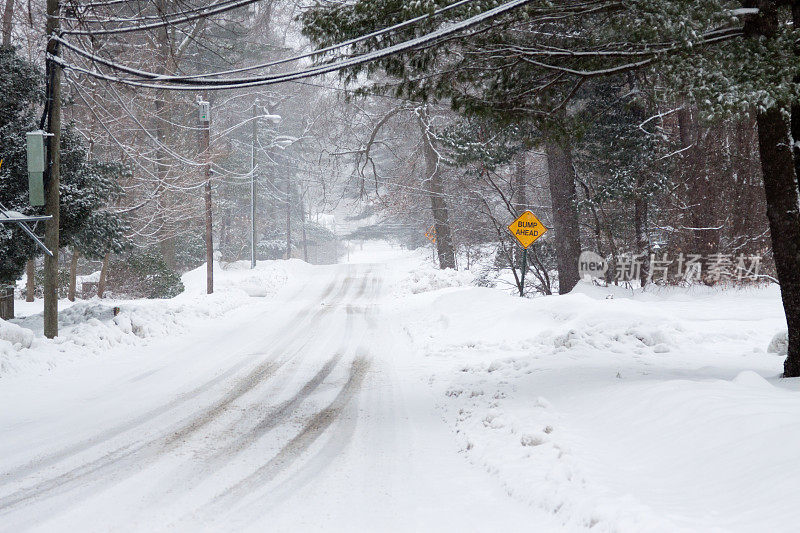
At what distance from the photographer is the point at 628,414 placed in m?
5.98

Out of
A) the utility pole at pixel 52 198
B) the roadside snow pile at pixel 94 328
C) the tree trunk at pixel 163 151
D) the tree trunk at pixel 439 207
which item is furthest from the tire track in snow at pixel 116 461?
the tree trunk at pixel 439 207

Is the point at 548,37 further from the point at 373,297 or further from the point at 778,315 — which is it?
the point at 373,297

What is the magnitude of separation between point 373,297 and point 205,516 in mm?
22838

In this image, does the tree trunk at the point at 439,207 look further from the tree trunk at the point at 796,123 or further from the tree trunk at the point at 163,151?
the tree trunk at the point at 796,123

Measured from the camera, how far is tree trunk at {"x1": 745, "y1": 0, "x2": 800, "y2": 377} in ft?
24.1

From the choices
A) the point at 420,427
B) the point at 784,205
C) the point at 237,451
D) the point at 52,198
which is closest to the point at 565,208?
the point at 784,205

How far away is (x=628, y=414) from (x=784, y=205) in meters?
3.61

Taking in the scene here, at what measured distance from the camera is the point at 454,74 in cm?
834

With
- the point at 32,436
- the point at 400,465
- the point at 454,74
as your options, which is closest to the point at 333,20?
the point at 454,74

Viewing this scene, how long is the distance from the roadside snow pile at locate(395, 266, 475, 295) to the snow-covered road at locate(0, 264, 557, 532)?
581 inches

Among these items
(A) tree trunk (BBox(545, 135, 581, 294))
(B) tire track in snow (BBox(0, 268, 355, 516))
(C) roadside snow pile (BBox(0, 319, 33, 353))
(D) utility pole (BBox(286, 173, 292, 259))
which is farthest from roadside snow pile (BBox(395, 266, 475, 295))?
(D) utility pole (BBox(286, 173, 292, 259))

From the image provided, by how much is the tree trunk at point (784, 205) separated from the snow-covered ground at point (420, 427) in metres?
0.91

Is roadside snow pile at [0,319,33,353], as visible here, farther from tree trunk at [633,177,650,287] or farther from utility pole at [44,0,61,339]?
tree trunk at [633,177,650,287]

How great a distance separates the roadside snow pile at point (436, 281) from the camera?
26953 millimetres
